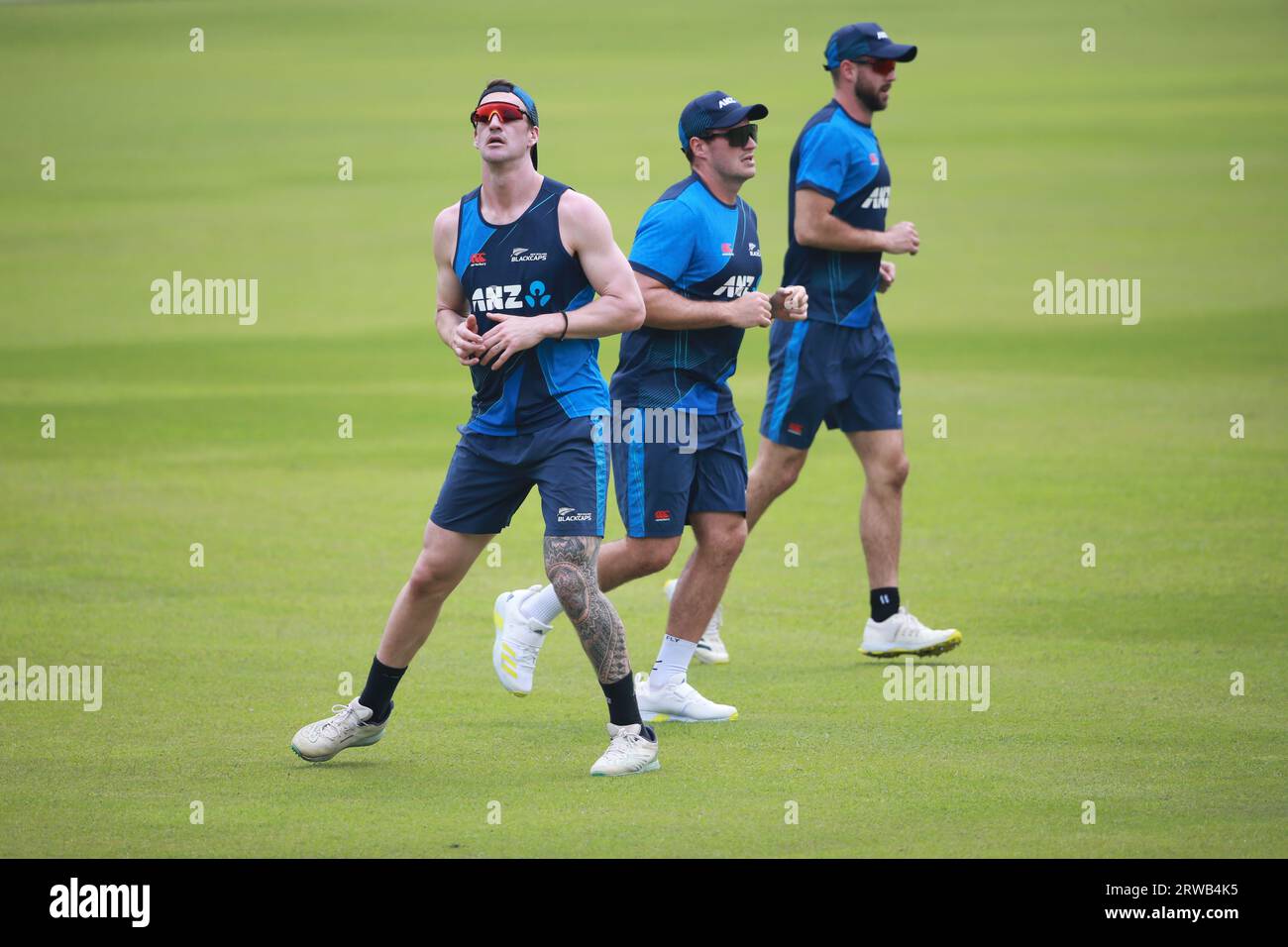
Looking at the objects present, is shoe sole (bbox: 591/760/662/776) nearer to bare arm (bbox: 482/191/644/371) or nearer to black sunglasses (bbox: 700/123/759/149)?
bare arm (bbox: 482/191/644/371)

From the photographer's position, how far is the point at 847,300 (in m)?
10.0

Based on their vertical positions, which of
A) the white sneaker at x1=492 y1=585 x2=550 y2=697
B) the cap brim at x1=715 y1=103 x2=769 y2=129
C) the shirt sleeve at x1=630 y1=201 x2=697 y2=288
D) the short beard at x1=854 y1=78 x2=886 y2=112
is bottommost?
the white sneaker at x1=492 y1=585 x2=550 y2=697

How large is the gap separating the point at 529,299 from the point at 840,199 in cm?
300

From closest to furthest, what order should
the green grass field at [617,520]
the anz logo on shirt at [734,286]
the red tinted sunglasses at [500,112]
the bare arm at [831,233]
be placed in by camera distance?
the green grass field at [617,520] < the red tinted sunglasses at [500,112] < the anz logo on shirt at [734,286] < the bare arm at [831,233]

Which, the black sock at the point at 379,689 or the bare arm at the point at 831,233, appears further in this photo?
the bare arm at the point at 831,233

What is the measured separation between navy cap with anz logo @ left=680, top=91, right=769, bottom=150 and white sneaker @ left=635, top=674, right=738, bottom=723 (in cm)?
238

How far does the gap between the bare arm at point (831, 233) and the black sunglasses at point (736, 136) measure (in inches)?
63.2

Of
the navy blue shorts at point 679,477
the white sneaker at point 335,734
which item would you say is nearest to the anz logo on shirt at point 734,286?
the navy blue shorts at point 679,477

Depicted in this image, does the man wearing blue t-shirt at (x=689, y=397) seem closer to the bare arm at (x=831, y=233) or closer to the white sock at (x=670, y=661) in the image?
the white sock at (x=670, y=661)

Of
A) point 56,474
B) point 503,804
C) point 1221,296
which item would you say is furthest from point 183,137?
point 503,804

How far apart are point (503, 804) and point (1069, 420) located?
37.8 feet

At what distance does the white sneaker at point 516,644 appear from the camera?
7.96m

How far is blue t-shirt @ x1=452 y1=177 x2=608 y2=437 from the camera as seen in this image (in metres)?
7.47

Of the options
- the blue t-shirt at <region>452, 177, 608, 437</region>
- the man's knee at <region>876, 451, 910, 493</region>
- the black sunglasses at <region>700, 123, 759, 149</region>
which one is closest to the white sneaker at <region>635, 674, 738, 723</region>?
the blue t-shirt at <region>452, 177, 608, 437</region>
